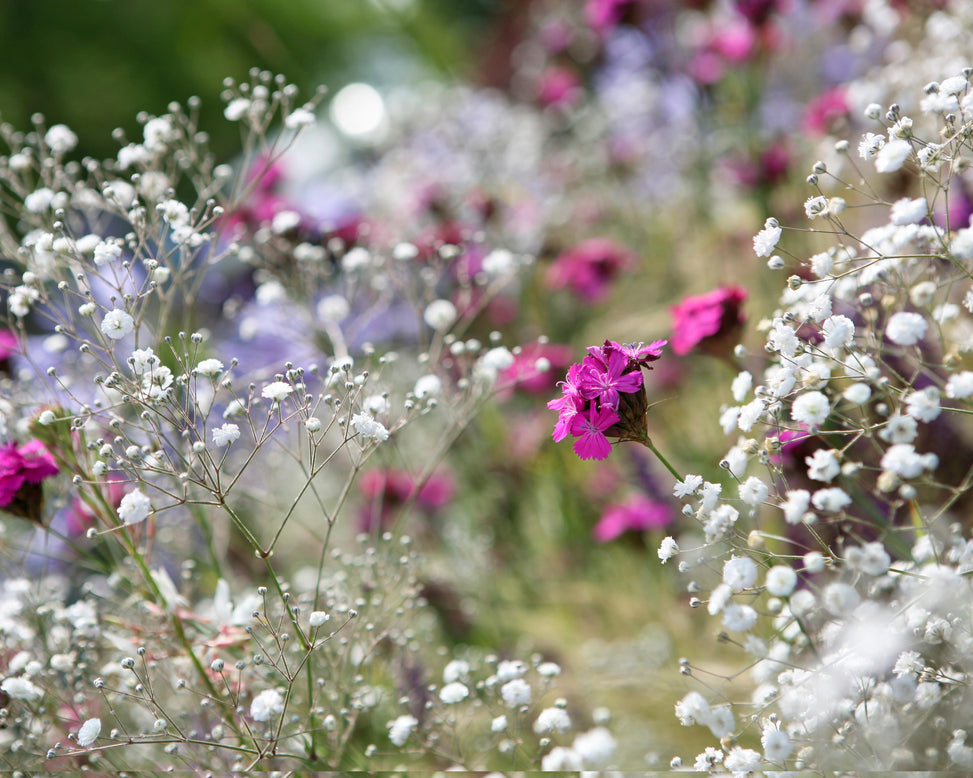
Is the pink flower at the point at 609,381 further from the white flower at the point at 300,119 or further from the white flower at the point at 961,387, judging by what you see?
the white flower at the point at 300,119

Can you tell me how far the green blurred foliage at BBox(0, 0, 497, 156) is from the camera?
8.63 ft

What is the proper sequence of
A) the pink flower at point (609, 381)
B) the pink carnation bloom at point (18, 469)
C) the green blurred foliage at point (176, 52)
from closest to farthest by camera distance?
the pink flower at point (609, 381) < the pink carnation bloom at point (18, 469) < the green blurred foliage at point (176, 52)

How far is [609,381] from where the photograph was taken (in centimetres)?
57

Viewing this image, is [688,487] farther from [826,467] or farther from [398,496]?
[398,496]

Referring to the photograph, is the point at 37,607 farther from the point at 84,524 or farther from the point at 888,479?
the point at 888,479

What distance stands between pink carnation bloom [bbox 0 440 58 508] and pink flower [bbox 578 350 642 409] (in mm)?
477

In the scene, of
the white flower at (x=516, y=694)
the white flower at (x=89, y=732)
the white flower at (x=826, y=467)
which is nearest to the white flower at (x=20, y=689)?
the white flower at (x=89, y=732)

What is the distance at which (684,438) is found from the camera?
1281 millimetres

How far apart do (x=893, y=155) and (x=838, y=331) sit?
0.41 ft

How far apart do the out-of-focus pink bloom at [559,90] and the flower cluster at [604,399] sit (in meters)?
1.31

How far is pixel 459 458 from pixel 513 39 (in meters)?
2.20

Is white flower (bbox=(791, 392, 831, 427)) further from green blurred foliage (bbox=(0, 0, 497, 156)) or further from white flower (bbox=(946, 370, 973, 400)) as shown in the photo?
green blurred foliage (bbox=(0, 0, 497, 156))

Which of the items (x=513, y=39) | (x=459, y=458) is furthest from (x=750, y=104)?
(x=513, y=39)

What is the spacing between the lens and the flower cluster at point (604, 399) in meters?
0.57
